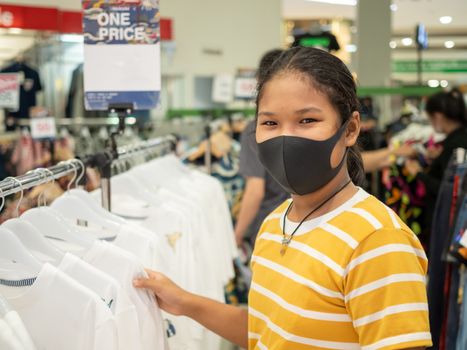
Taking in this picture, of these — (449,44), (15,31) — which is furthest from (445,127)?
(449,44)

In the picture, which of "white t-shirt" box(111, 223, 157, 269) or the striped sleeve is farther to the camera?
"white t-shirt" box(111, 223, 157, 269)

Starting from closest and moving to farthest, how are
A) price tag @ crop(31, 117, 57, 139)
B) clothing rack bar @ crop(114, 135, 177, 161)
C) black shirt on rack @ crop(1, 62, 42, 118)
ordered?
clothing rack bar @ crop(114, 135, 177, 161) < price tag @ crop(31, 117, 57, 139) < black shirt on rack @ crop(1, 62, 42, 118)

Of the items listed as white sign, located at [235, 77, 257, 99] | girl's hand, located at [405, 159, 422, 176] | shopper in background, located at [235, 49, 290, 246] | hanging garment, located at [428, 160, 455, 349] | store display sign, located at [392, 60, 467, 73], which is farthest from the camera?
store display sign, located at [392, 60, 467, 73]

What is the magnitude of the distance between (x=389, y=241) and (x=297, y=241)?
226 millimetres

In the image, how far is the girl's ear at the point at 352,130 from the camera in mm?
1335

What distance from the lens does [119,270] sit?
155 centimetres

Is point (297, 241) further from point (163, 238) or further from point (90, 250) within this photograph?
point (163, 238)

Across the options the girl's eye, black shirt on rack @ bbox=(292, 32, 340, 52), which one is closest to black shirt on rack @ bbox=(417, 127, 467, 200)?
the girl's eye

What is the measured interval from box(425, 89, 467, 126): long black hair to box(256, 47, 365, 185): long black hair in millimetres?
3340

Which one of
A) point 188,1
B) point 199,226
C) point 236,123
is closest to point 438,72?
point 188,1

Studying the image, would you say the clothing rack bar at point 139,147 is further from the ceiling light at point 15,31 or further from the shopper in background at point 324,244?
the ceiling light at point 15,31

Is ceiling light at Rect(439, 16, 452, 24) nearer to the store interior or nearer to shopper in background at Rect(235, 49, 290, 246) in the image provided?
the store interior

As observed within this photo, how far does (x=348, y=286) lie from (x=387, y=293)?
0.25ft

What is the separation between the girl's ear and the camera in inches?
52.6
